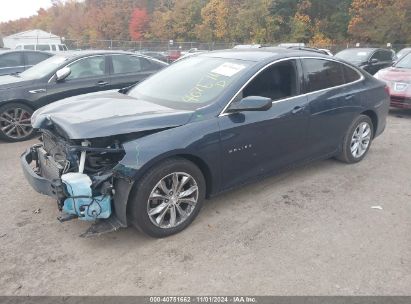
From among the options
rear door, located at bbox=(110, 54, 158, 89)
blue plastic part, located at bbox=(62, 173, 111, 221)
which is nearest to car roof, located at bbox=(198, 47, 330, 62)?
blue plastic part, located at bbox=(62, 173, 111, 221)

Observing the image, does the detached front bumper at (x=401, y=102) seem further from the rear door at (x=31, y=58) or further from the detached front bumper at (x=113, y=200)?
the rear door at (x=31, y=58)

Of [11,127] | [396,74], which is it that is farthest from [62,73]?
[396,74]

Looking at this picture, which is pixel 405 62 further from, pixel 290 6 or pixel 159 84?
pixel 290 6

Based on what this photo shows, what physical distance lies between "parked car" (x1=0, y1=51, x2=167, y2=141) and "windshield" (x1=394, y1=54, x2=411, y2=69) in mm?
6041

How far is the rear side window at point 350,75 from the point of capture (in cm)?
496

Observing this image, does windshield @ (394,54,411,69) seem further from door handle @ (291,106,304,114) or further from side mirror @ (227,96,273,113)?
side mirror @ (227,96,273,113)

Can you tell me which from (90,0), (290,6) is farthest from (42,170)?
(90,0)

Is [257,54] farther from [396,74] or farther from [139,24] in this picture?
[139,24]

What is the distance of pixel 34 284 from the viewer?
2855mm

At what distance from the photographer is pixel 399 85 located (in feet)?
26.9

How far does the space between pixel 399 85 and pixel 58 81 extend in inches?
275

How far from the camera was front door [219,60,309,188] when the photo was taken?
3.70 meters

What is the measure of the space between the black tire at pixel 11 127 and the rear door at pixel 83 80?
0.48 metres

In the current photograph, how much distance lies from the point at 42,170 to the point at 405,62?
28.3 ft
